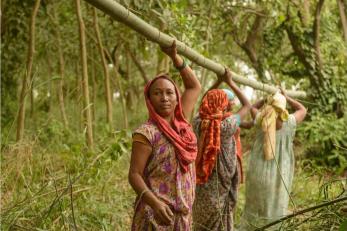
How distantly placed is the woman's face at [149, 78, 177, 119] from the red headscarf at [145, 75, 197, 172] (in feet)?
0.09

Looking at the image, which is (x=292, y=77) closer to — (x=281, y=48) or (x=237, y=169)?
(x=281, y=48)

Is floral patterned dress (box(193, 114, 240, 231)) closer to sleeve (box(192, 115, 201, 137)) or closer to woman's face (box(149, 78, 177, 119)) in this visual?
sleeve (box(192, 115, 201, 137))

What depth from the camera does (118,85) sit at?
9133 mm

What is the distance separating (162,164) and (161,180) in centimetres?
9

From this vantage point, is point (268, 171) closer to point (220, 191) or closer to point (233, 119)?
point (220, 191)

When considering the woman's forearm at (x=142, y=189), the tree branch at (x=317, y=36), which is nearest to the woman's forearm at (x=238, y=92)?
the woman's forearm at (x=142, y=189)

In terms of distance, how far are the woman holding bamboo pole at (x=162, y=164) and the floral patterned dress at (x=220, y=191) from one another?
1.29 m

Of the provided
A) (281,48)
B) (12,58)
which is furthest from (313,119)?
(12,58)

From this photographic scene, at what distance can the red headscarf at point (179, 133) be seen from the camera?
2.68 meters

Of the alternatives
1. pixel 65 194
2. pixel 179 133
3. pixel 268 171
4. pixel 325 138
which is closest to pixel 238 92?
pixel 268 171

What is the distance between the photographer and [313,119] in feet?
27.5

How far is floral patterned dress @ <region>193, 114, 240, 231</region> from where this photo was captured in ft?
13.3

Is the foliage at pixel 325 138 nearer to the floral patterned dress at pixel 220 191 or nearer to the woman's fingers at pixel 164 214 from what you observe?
the floral patterned dress at pixel 220 191

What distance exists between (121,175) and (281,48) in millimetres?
5946
